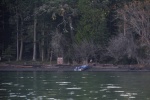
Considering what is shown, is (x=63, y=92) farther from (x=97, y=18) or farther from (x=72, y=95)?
(x=97, y=18)

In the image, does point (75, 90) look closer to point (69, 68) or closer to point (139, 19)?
point (69, 68)

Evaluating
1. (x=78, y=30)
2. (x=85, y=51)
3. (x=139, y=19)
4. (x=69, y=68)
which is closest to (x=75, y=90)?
(x=69, y=68)

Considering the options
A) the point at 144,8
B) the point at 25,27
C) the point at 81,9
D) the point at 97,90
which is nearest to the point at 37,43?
the point at 25,27

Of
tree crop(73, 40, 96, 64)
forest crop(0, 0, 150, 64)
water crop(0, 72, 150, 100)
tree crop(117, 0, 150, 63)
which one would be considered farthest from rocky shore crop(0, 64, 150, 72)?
water crop(0, 72, 150, 100)

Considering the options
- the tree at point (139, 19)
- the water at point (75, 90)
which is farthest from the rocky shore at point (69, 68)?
the water at point (75, 90)

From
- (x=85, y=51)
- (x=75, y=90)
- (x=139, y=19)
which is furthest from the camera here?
(x=85, y=51)

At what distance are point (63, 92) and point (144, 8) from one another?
29.8 m

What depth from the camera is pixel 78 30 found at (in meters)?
64.1

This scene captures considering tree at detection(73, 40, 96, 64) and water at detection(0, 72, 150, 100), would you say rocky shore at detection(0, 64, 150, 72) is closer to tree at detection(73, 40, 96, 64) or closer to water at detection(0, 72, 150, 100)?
tree at detection(73, 40, 96, 64)

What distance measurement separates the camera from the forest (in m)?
60.9

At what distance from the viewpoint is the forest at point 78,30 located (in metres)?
60.9

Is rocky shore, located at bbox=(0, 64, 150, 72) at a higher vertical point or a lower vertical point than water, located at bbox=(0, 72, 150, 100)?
higher

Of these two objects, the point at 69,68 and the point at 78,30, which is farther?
the point at 78,30

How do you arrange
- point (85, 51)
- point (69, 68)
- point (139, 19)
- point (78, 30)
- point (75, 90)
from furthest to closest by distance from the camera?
point (78, 30) < point (85, 51) < point (139, 19) < point (69, 68) < point (75, 90)
